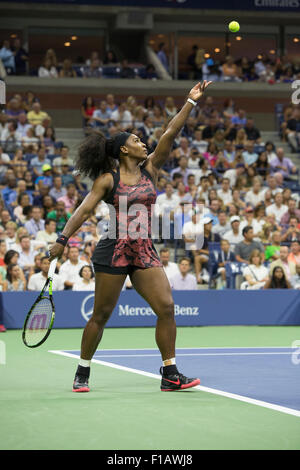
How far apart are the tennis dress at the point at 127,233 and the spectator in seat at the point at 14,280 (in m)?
6.69

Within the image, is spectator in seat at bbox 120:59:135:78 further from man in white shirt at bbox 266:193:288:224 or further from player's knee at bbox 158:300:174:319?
player's knee at bbox 158:300:174:319

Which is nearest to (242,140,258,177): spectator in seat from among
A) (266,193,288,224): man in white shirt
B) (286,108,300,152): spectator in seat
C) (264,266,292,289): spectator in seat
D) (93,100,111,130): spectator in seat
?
(266,193,288,224): man in white shirt

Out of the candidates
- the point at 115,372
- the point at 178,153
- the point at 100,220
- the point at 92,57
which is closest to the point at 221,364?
the point at 115,372

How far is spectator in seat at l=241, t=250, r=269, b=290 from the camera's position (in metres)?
14.7

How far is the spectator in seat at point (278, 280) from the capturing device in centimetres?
1466

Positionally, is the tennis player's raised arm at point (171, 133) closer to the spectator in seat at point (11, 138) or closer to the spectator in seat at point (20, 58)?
the spectator in seat at point (11, 138)

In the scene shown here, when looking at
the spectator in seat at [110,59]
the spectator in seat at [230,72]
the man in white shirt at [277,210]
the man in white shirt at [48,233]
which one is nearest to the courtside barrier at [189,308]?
the man in white shirt at [48,233]

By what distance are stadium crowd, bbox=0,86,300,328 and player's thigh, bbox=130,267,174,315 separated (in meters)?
6.52

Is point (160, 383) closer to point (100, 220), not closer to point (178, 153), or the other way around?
point (100, 220)

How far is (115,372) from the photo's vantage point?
8312 millimetres

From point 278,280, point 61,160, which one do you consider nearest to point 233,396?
point 278,280

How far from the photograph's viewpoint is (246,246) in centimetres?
1537

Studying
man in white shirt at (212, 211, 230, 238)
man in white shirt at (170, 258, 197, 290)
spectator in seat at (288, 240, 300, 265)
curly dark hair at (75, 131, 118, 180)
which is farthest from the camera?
man in white shirt at (212, 211, 230, 238)

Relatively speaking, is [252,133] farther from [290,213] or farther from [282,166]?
[290,213]
